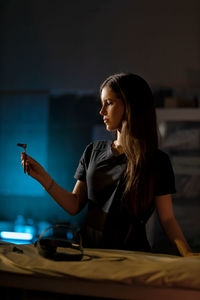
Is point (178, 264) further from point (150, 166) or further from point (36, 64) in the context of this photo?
point (36, 64)

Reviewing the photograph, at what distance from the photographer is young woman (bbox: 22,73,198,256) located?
1255 millimetres

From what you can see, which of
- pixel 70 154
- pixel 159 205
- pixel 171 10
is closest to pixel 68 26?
pixel 171 10

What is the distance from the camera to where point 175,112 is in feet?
7.79

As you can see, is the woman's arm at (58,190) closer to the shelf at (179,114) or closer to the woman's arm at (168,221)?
the woman's arm at (168,221)

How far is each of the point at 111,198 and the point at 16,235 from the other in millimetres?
1928

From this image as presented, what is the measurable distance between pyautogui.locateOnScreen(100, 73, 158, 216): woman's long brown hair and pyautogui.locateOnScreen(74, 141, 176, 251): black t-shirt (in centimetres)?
4

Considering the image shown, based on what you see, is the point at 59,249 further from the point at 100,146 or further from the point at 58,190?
the point at 100,146

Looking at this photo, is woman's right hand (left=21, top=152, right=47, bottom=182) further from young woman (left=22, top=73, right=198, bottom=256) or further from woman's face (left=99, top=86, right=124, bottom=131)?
woman's face (left=99, top=86, right=124, bottom=131)

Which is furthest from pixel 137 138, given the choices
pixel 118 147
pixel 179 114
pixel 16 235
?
pixel 16 235

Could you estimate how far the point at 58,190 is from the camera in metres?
1.33

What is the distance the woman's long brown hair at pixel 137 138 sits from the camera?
1254mm

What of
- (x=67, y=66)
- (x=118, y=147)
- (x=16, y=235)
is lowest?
(x=16, y=235)

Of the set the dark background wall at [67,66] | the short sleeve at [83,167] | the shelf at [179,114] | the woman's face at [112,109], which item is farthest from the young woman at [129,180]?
the dark background wall at [67,66]

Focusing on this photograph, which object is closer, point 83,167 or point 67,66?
point 83,167
